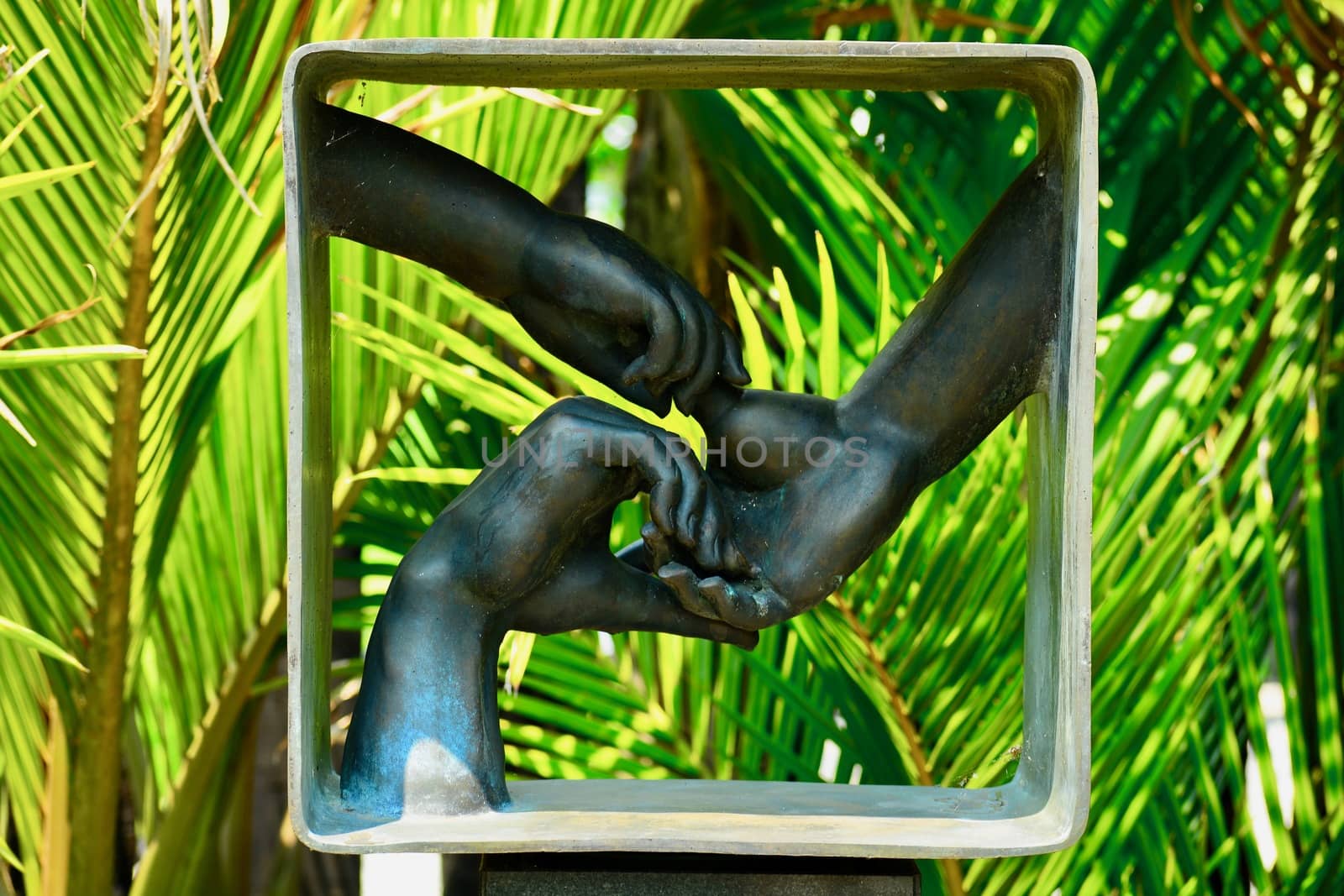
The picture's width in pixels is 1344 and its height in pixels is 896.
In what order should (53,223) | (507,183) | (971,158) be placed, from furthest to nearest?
(971,158) < (53,223) < (507,183)

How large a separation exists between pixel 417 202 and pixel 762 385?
43cm

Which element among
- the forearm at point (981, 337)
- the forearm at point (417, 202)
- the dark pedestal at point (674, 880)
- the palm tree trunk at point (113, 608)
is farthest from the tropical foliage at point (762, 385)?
the dark pedestal at point (674, 880)

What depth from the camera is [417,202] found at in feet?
2.97

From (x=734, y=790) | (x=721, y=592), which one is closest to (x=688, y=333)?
(x=721, y=592)

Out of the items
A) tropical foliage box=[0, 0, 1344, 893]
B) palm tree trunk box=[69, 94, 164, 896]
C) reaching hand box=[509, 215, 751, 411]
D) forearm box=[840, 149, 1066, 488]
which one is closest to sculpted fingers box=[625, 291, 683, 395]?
reaching hand box=[509, 215, 751, 411]

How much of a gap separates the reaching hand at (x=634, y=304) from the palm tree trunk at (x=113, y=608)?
38 cm

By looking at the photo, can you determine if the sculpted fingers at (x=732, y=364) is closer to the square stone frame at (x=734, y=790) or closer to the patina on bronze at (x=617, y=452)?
the patina on bronze at (x=617, y=452)

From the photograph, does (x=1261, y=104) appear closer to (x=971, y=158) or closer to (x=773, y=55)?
(x=971, y=158)

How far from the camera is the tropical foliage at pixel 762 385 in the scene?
119 cm

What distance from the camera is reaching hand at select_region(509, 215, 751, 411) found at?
2.95ft

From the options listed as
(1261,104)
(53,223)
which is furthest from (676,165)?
(53,223)

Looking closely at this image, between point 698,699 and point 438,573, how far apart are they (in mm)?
786

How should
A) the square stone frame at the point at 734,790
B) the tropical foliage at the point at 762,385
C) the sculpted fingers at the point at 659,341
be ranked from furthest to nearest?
the tropical foliage at the point at 762,385, the sculpted fingers at the point at 659,341, the square stone frame at the point at 734,790

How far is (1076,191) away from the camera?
0.83 meters
